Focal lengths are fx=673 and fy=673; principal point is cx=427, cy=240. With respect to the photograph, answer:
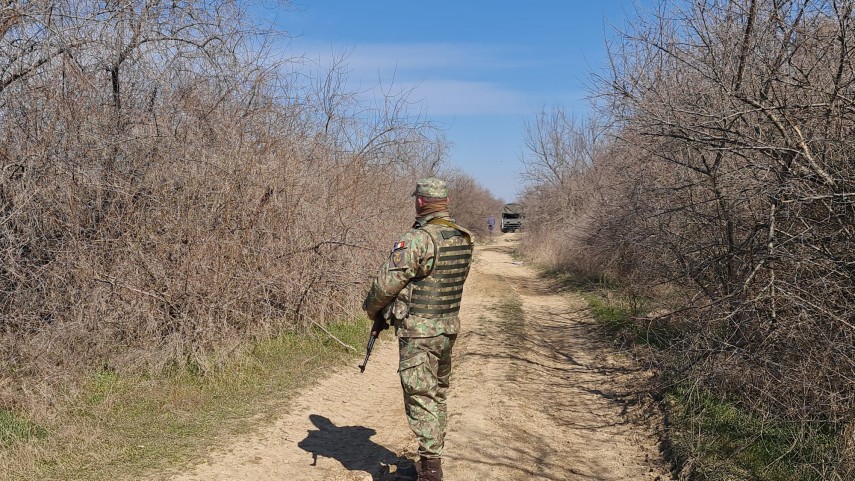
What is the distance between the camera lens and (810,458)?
4.95 metres

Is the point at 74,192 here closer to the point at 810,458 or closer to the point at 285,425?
the point at 285,425

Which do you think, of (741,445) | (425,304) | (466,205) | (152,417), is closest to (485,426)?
(425,304)

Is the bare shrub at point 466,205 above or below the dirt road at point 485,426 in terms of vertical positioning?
above

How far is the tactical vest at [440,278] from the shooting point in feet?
15.9

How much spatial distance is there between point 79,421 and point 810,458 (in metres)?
5.78

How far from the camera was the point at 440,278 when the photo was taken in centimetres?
489

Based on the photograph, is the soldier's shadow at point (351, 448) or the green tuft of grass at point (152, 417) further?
the soldier's shadow at point (351, 448)

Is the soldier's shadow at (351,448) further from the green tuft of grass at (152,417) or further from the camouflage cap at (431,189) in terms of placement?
the camouflage cap at (431,189)

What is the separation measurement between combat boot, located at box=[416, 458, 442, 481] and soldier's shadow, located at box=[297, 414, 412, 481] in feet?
1.52

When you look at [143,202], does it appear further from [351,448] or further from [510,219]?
[510,219]

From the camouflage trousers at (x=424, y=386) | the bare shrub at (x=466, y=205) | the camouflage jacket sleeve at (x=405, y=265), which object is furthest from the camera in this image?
the bare shrub at (x=466, y=205)

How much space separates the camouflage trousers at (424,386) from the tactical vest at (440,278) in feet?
0.66

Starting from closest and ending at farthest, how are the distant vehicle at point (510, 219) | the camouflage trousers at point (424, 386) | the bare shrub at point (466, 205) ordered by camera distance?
the camouflage trousers at point (424, 386), the bare shrub at point (466, 205), the distant vehicle at point (510, 219)

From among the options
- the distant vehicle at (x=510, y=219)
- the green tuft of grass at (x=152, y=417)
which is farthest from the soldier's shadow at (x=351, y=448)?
the distant vehicle at (x=510, y=219)
